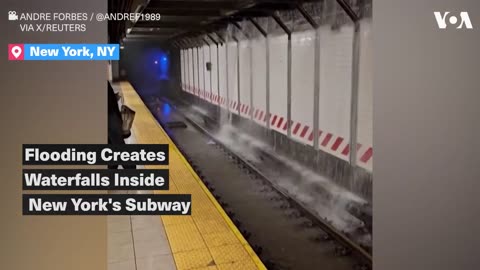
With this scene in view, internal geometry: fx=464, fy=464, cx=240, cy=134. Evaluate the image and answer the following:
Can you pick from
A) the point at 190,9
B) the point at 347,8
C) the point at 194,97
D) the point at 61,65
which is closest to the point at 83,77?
the point at 61,65

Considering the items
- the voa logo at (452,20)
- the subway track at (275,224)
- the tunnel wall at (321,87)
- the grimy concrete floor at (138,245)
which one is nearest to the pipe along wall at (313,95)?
the tunnel wall at (321,87)

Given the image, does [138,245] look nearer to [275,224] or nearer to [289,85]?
[275,224]

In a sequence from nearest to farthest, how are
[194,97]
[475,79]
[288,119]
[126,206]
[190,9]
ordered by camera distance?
[126,206] → [475,79] → [190,9] → [288,119] → [194,97]

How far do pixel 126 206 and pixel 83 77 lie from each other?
1.93ft

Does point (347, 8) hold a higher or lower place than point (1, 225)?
higher

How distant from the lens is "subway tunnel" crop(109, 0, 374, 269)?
12.3 feet

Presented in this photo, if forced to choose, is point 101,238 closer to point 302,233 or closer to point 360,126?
point 302,233

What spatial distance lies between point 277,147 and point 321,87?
2282mm

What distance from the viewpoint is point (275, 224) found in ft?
16.3

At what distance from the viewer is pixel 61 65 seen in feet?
5.79

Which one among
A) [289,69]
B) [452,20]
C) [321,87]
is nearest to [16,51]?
[452,20]

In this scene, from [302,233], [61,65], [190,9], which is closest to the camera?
[61,65]

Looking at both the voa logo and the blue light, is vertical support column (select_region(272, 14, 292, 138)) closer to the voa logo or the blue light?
the voa logo

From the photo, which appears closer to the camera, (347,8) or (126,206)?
(126,206)
